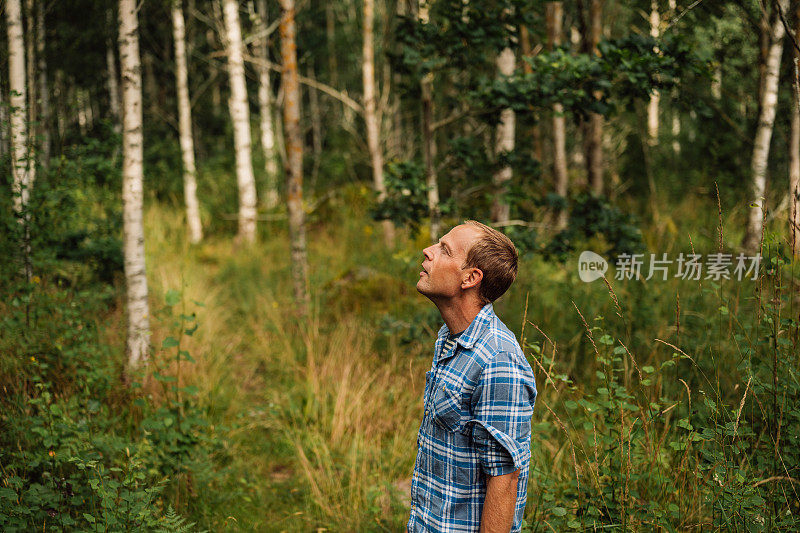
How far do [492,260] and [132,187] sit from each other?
3.55 meters

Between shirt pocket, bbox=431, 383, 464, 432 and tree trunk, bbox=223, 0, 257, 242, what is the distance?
8.63 meters

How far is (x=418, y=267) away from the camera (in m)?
5.34

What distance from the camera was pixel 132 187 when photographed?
434 cm

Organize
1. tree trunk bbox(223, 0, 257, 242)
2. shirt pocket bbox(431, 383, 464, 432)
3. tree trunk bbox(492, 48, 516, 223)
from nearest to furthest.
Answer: shirt pocket bbox(431, 383, 464, 432)
tree trunk bbox(492, 48, 516, 223)
tree trunk bbox(223, 0, 257, 242)

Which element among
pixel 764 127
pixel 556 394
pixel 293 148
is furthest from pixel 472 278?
pixel 764 127

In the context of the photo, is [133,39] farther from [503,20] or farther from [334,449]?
[334,449]

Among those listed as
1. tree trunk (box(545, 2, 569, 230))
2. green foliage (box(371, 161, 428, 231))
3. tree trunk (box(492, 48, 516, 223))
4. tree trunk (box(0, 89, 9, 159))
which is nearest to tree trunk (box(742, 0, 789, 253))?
tree trunk (box(545, 2, 569, 230))

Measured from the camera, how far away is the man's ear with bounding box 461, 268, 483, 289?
177 cm

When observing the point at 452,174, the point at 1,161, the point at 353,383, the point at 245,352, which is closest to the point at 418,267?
the point at 452,174

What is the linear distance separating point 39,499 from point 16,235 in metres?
2.58

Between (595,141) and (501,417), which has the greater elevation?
(595,141)

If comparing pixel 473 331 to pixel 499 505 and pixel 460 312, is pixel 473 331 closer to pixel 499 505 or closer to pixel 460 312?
pixel 460 312

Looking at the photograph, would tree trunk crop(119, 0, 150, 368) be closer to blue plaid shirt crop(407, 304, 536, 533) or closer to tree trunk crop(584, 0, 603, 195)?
blue plaid shirt crop(407, 304, 536, 533)

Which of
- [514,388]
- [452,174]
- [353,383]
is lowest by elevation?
[353,383]
